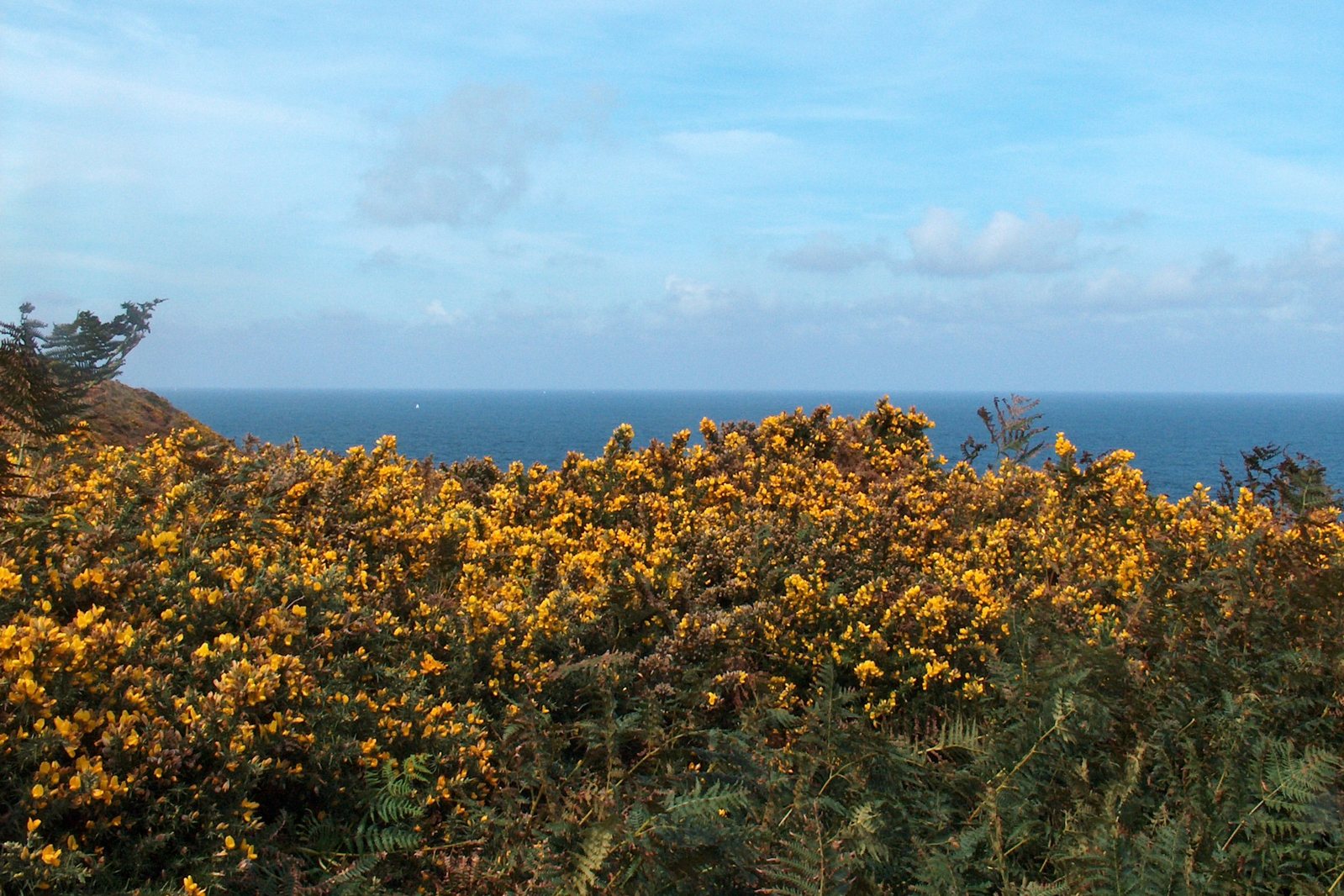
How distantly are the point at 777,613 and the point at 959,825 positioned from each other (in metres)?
1.69

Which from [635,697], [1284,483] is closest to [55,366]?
[635,697]

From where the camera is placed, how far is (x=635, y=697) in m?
4.56

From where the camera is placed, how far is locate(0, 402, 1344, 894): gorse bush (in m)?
3.07

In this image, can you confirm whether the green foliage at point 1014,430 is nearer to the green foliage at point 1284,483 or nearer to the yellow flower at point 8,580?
the green foliage at point 1284,483

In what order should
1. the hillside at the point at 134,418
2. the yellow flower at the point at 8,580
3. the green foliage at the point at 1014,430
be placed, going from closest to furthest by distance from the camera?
1. the yellow flower at the point at 8,580
2. the green foliage at the point at 1014,430
3. the hillside at the point at 134,418

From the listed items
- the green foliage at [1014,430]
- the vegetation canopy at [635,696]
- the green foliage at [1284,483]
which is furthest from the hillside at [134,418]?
the green foliage at [1284,483]

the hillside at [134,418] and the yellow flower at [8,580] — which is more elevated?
the hillside at [134,418]

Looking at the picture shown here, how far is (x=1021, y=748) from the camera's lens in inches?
150

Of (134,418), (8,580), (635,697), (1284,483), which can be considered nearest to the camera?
(8,580)

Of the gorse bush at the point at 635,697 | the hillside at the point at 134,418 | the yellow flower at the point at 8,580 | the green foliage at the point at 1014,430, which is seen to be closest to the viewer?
the gorse bush at the point at 635,697

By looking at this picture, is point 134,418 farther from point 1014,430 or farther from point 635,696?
point 1014,430

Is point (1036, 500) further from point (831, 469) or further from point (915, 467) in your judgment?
point (831, 469)

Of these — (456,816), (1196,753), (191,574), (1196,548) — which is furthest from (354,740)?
(1196,548)

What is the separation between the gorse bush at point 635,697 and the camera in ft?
10.1
